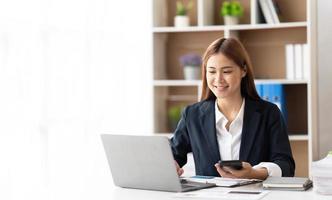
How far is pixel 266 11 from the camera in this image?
4.88m

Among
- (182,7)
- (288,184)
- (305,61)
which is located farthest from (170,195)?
(182,7)

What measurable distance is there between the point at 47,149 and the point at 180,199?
2002mm

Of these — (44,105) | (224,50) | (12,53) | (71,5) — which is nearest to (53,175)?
(44,105)

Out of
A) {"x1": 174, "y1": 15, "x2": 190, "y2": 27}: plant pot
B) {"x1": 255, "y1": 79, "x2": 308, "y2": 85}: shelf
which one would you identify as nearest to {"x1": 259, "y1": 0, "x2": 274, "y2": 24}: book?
{"x1": 255, "y1": 79, "x2": 308, "y2": 85}: shelf

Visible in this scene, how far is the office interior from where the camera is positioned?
4.04m

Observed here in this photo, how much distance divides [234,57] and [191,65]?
6.21 ft

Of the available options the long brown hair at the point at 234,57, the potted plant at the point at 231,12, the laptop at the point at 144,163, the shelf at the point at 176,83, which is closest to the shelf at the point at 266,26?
the potted plant at the point at 231,12

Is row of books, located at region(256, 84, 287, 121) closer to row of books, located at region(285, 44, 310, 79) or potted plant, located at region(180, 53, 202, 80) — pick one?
row of books, located at region(285, 44, 310, 79)

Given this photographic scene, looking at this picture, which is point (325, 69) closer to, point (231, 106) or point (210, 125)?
point (231, 106)

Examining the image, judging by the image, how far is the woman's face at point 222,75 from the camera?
3.26m

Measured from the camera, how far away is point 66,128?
4.61 meters

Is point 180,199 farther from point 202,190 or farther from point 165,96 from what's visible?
point 165,96

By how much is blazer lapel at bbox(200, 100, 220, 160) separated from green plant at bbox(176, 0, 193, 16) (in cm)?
187

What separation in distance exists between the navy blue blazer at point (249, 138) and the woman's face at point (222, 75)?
0.13 meters
